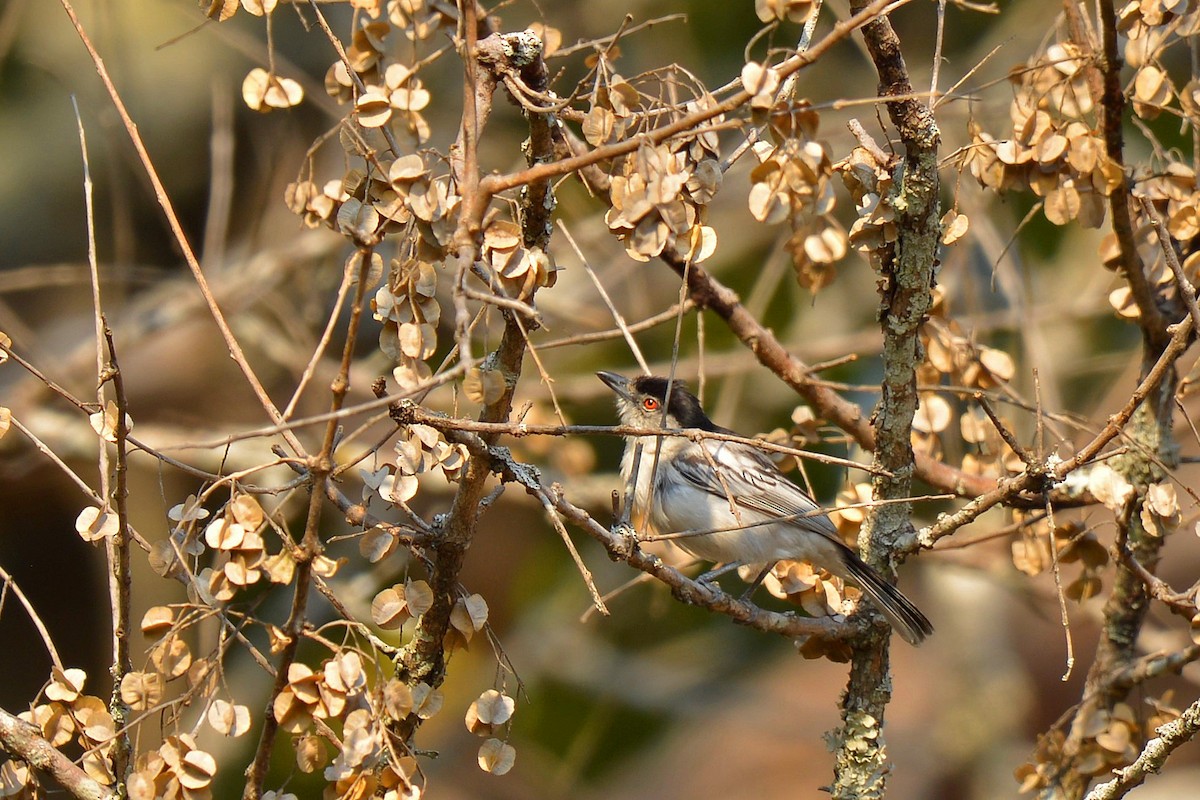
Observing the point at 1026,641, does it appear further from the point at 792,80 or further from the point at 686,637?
the point at 792,80

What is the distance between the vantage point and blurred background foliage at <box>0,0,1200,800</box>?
21.7ft

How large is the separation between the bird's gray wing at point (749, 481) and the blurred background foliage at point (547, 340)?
5.22ft

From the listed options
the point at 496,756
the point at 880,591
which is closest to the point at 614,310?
the point at 496,756

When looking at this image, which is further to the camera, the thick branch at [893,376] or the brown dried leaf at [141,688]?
the thick branch at [893,376]

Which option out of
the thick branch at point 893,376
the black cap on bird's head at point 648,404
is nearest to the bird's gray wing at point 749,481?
the black cap on bird's head at point 648,404

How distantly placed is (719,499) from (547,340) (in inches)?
123

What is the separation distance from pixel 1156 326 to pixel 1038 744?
3.54 ft

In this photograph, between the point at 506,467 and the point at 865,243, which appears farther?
the point at 865,243

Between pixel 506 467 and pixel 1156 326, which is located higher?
pixel 1156 326

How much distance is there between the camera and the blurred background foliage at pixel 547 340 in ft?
21.7

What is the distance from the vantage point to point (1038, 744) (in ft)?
9.84

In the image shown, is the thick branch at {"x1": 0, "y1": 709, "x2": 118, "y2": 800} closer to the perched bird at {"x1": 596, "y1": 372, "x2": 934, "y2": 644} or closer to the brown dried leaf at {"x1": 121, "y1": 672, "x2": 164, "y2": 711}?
the brown dried leaf at {"x1": 121, "y1": 672, "x2": 164, "y2": 711}

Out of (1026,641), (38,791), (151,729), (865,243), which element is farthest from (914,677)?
(38,791)

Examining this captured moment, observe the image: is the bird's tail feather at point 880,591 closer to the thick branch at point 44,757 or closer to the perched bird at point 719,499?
the perched bird at point 719,499
